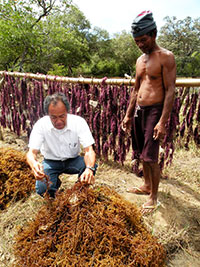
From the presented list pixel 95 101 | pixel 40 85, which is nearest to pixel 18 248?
pixel 95 101

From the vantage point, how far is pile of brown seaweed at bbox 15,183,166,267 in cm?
Answer: 129

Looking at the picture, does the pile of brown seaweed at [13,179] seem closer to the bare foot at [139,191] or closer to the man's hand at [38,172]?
the man's hand at [38,172]

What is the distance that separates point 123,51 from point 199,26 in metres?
14.0

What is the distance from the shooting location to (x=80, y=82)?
3359mm

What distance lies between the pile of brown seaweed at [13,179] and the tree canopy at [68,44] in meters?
10.7

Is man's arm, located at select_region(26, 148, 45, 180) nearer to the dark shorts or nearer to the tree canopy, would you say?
the dark shorts

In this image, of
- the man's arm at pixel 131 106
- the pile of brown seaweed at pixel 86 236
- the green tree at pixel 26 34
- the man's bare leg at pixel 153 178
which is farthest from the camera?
the green tree at pixel 26 34

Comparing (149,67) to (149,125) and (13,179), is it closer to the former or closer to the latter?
(149,125)

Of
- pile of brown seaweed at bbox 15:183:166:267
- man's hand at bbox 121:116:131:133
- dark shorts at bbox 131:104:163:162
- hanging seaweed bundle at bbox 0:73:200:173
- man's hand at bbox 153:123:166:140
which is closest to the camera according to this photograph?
pile of brown seaweed at bbox 15:183:166:267

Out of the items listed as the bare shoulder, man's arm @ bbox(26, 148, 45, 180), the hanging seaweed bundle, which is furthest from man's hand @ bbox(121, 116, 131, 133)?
man's arm @ bbox(26, 148, 45, 180)

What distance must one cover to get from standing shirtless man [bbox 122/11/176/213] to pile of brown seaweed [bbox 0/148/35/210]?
1566 mm

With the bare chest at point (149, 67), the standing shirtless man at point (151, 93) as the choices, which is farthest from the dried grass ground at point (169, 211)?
the bare chest at point (149, 67)

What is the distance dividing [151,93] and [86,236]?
1596 millimetres

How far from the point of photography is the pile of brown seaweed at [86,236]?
129 centimetres
